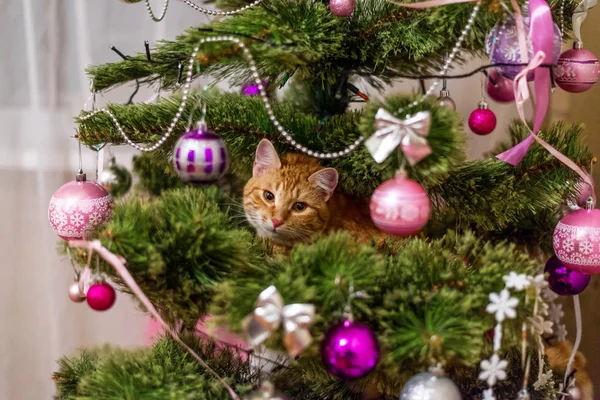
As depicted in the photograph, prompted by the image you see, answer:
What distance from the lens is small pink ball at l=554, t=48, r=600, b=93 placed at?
60 centimetres

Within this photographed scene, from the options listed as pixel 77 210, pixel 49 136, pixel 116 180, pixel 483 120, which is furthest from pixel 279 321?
pixel 49 136

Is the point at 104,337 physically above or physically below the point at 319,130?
below

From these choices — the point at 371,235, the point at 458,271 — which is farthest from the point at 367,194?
the point at 458,271

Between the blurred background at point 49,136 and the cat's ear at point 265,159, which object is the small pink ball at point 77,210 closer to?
the cat's ear at point 265,159

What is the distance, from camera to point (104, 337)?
47.9 inches

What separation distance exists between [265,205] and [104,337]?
696 millimetres

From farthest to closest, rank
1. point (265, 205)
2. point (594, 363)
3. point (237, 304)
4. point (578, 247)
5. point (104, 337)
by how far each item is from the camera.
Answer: point (104, 337) → point (594, 363) → point (265, 205) → point (578, 247) → point (237, 304)

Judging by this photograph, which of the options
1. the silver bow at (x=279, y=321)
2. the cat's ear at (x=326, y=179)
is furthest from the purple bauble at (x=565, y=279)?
the silver bow at (x=279, y=321)

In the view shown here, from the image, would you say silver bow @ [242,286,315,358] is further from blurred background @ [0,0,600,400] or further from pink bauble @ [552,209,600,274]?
blurred background @ [0,0,600,400]

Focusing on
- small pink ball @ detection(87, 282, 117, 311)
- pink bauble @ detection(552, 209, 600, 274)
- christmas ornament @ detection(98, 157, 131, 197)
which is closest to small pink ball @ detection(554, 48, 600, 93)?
pink bauble @ detection(552, 209, 600, 274)

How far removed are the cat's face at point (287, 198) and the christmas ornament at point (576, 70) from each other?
29cm

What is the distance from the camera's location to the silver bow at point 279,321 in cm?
42

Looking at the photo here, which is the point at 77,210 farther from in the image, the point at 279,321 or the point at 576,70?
the point at 576,70

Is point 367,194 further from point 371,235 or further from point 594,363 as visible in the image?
point 594,363
